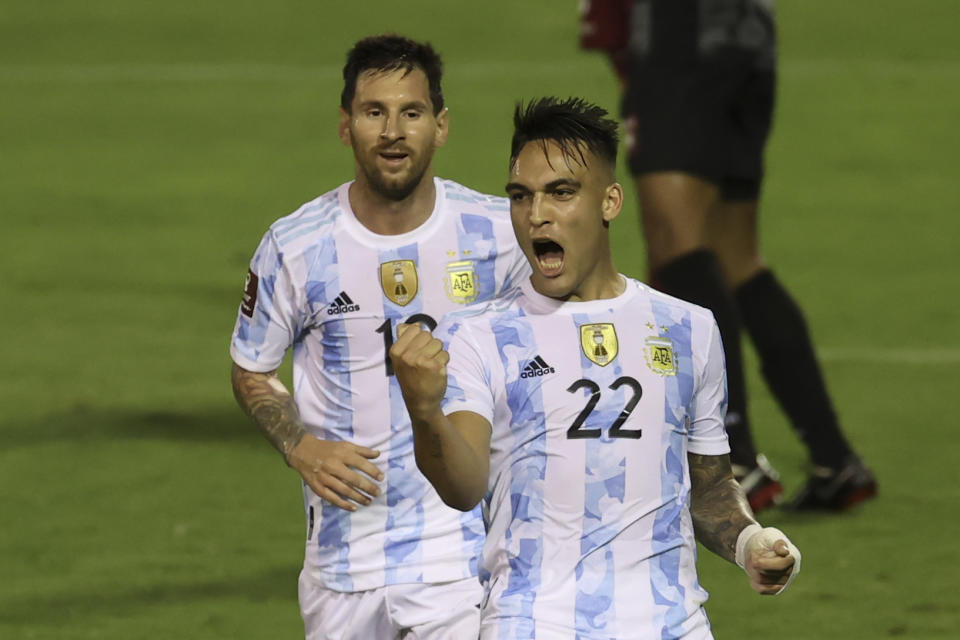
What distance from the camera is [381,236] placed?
203 inches

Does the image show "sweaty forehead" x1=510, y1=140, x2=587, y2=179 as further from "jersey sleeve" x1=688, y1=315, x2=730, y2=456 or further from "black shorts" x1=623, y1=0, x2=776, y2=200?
"black shorts" x1=623, y1=0, x2=776, y2=200

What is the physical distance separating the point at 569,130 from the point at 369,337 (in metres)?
1.18

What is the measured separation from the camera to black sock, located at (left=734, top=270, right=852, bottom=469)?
7.44 meters

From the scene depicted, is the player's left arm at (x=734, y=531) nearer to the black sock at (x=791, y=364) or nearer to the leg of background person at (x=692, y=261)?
the leg of background person at (x=692, y=261)

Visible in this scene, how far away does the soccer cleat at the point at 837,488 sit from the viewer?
24.3ft

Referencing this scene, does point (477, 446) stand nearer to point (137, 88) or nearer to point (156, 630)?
point (156, 630)

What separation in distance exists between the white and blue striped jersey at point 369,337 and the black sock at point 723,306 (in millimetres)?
2069

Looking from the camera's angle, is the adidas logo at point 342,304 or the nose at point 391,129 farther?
the adidas logo at point 342,304

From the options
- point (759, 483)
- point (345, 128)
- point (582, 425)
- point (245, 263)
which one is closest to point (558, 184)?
point (582, 425)

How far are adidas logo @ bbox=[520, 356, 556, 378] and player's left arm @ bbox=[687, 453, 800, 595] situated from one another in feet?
1.30

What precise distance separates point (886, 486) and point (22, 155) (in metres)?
9.91

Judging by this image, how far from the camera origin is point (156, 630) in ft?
20.5

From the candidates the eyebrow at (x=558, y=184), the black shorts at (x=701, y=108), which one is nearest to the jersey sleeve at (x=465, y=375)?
the eyebrow at (x=558, y=184)

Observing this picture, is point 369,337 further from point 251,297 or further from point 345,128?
point 345,128
